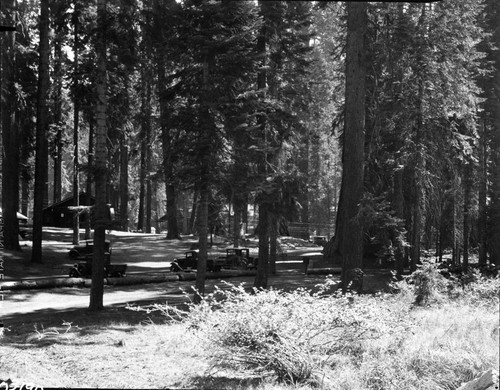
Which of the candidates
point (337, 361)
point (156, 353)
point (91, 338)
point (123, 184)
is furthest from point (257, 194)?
point (123, 184)

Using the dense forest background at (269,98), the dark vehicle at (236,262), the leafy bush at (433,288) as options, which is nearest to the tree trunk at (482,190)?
the dense forest background at (269,98)

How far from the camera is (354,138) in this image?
1177cm

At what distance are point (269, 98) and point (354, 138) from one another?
6.36 meters

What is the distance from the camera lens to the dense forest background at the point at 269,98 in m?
12.2

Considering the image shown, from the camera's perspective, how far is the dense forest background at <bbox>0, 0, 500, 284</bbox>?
40.0ft

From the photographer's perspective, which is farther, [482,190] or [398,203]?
[482,190]

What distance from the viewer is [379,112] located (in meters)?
17.2

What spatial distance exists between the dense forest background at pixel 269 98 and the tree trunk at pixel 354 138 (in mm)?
34

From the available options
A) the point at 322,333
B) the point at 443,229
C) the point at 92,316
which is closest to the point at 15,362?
the point at 322,333

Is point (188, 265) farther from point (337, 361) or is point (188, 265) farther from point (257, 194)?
point (337, 361)

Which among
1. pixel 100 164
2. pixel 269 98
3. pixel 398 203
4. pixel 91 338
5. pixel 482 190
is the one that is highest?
pixel 269 98

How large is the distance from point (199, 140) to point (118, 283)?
1019cm

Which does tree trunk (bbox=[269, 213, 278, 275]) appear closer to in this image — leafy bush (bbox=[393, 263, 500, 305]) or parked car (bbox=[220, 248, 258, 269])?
parked car (bbox=[220, 248, 258, 269])

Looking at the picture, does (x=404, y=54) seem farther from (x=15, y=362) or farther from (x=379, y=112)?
(x=15, y=362)
